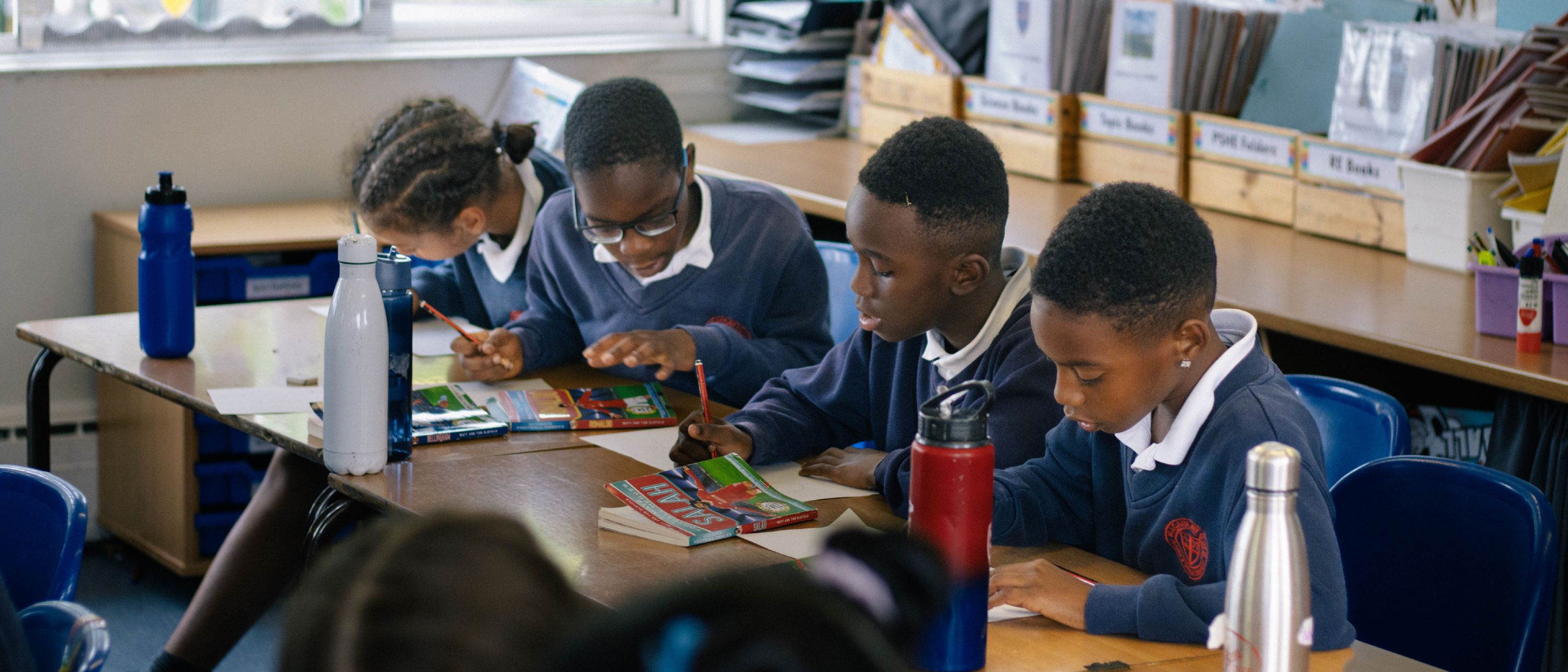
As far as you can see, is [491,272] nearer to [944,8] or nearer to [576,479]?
[576,479]

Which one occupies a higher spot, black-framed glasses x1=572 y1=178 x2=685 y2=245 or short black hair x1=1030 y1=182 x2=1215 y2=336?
short black hair x1=1030 y1=182 x2=1215 y2=336

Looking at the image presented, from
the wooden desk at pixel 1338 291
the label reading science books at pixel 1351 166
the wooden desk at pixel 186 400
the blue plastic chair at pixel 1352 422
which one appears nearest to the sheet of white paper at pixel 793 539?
the wooden desk at pixel 186 400

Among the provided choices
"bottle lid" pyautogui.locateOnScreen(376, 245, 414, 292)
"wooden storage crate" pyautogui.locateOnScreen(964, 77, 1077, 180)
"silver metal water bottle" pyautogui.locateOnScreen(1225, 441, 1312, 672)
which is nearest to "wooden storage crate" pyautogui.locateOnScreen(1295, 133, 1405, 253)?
"wooden storage crate" pyautogui.locateOnScreen(964, 77, 1077, 180)

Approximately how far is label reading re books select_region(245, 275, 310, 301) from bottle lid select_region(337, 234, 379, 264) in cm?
168

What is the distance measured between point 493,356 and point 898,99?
6.27 ft

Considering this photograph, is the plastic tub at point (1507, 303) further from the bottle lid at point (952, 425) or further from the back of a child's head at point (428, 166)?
the back of a child's head at point (428, 166)

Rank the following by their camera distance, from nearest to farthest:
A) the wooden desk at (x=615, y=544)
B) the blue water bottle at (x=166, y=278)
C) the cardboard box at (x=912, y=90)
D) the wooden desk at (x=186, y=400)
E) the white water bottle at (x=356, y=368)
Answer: the wooden desk at (x=615, y=544) < the white water bottle at (x=356, y=368) < the wooden desk at (x=186, y=400) < the blue water bottle at (x=166, y=278) < the cardboard box at (x=912, y=90)

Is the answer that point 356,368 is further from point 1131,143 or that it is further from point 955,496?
point 1131,143

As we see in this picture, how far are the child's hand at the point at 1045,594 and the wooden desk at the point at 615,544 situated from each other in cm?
1

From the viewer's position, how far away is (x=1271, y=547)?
3.29ft

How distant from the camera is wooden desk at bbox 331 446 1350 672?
1.30 meters

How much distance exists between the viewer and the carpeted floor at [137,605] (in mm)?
2830

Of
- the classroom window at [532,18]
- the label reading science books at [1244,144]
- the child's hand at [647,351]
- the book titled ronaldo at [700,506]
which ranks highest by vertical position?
the classroom window at [532,18]

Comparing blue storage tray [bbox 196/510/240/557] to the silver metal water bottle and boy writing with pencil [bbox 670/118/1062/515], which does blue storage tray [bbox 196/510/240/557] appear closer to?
boy writing with pencil [bbox 670/118/1062/515]
